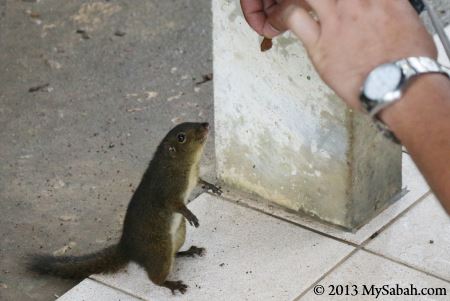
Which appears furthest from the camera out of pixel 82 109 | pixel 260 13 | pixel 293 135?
pixel 82 109

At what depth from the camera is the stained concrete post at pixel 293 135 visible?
282 centimetres

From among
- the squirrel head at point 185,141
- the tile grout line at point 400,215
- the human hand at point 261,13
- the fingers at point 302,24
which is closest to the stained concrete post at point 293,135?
the tile grout line at point 400,215

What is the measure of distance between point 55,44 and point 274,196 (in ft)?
6.13

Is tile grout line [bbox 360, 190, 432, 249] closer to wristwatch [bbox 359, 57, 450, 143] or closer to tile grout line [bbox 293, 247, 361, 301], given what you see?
tile grout line [bbox 293, 247, 361, 301]

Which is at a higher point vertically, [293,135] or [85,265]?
[293,135]

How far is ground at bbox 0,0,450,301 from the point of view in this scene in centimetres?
323

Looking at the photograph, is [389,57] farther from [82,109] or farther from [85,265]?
[82,109]

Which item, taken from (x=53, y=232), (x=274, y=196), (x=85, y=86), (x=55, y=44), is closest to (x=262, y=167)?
(x=274, y=196)

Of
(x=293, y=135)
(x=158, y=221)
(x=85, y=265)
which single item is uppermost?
(x=293, y=135)

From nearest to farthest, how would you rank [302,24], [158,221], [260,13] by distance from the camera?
[302,24], [260,13], [158,221]

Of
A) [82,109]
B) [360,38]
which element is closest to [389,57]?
[360,38]

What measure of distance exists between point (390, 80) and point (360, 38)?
9cm

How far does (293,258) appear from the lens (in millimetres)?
2846

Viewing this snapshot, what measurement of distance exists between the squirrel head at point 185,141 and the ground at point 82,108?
0.55 metres
